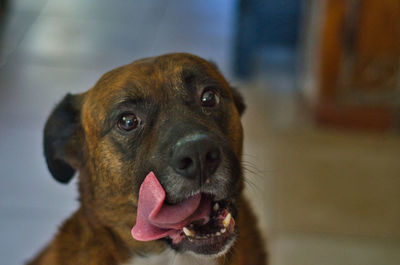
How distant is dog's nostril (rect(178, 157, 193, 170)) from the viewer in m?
1.64

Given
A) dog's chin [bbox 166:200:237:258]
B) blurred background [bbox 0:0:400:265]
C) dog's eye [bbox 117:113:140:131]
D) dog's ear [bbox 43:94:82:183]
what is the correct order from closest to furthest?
dog's chin [bbox 166:200:237:258] < dog's eye [bbox 117:113:140:131] < dog's ear [bbox 43:94:82:183] < blurred background [bbox 0:0:400:265]

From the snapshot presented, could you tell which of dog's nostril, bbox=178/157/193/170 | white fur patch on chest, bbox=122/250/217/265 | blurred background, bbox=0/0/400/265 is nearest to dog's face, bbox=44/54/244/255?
dog's nostril, bbox=178/157/193/170

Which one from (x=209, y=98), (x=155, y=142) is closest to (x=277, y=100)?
(x=209, y=98)

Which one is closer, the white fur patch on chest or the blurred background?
the white fur patch on chest

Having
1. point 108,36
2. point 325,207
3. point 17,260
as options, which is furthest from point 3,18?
point 325,207

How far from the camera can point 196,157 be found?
161cm

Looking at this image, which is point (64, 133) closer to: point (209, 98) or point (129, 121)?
point (129, 121)

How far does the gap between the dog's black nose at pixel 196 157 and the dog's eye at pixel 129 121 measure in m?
0.29

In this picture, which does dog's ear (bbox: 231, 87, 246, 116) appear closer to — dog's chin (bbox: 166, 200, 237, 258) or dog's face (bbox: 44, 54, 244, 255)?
dog's face (bbox: 44, 54, 244, 255)

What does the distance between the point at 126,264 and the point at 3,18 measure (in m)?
4.14

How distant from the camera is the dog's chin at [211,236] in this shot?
1.75 m

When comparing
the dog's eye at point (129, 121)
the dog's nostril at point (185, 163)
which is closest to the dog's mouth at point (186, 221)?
the dog's nostril at point (185, 163)

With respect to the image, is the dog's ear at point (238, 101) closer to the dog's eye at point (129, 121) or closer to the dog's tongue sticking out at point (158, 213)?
the dog's eye at point (129, 121)

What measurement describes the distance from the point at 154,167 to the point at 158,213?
156 mm
